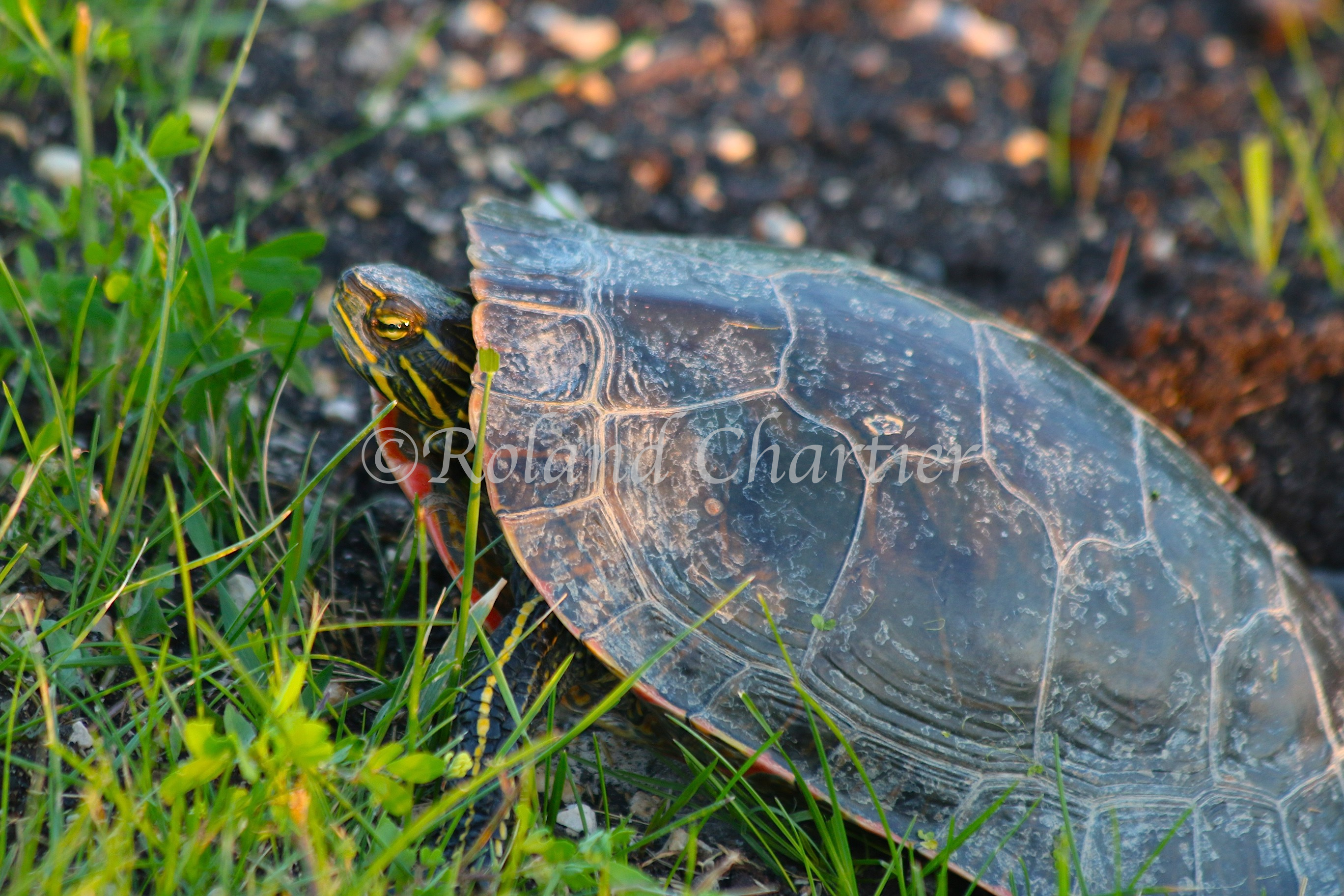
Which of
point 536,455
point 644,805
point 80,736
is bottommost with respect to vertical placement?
point 644,805

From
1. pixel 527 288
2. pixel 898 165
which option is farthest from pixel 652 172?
pixel 527 288

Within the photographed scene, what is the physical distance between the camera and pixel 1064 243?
4.21m

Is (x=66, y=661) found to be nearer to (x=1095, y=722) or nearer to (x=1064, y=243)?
(x=1095, y=722)

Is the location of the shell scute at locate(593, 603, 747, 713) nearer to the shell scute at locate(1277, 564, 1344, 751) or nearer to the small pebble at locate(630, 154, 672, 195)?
the shell scute at locate(1277, 564, 1344, 751)

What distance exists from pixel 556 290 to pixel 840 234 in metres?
2.19

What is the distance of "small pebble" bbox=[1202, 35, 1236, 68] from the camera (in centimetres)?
Answer: 503

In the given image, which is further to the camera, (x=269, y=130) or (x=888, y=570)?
(x=269, y=130)

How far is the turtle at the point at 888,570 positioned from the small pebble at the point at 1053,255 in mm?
1984

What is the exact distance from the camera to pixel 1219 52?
16.6ft

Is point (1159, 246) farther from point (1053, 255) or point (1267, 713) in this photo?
point (1267, 713)

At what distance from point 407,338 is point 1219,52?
15.6 feet

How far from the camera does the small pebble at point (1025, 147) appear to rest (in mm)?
4547

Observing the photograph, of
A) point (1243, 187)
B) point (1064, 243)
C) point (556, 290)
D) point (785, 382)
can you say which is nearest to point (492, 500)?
point (556, 290)

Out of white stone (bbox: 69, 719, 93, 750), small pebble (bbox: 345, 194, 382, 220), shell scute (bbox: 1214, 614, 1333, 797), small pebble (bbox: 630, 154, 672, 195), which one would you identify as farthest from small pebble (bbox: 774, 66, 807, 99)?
white stone (bbox: 69, 719, 93, 750)
